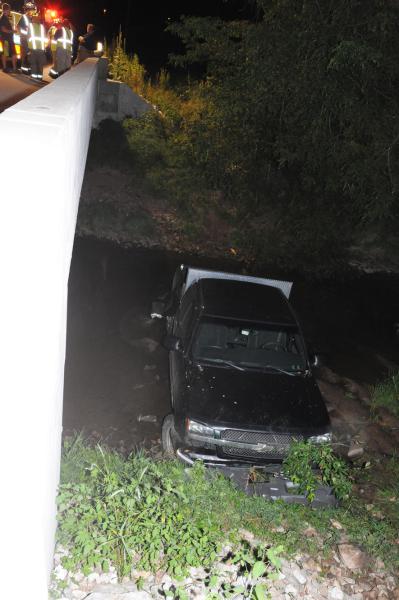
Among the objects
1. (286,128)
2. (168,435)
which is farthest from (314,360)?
(286,128)

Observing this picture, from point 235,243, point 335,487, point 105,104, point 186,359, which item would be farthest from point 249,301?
point 105,104

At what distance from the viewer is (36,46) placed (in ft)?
45.1

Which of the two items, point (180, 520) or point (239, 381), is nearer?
point (180, 520)

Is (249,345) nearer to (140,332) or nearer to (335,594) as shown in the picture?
(335,594)

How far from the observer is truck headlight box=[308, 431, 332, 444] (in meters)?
5.05

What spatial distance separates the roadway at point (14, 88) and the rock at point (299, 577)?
9886mm

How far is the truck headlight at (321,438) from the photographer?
16.6ft

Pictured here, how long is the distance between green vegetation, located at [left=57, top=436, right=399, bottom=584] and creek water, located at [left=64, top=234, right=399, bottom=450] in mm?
1824

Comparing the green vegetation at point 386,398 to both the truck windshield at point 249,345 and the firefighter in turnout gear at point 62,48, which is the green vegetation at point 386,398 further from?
the firefighter in turnout gear at point 62,48

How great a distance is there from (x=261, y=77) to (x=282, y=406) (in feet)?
30.8

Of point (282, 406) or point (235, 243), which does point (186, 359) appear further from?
point (235, 243)

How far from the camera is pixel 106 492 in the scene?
3.57m

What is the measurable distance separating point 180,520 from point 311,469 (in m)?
1.87

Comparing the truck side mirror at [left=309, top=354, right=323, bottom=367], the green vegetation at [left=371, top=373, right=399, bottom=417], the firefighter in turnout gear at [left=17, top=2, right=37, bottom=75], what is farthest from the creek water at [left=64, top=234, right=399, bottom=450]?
the firefighter in turnout gear at [left=17, top=2, right=37, bottom=75]
